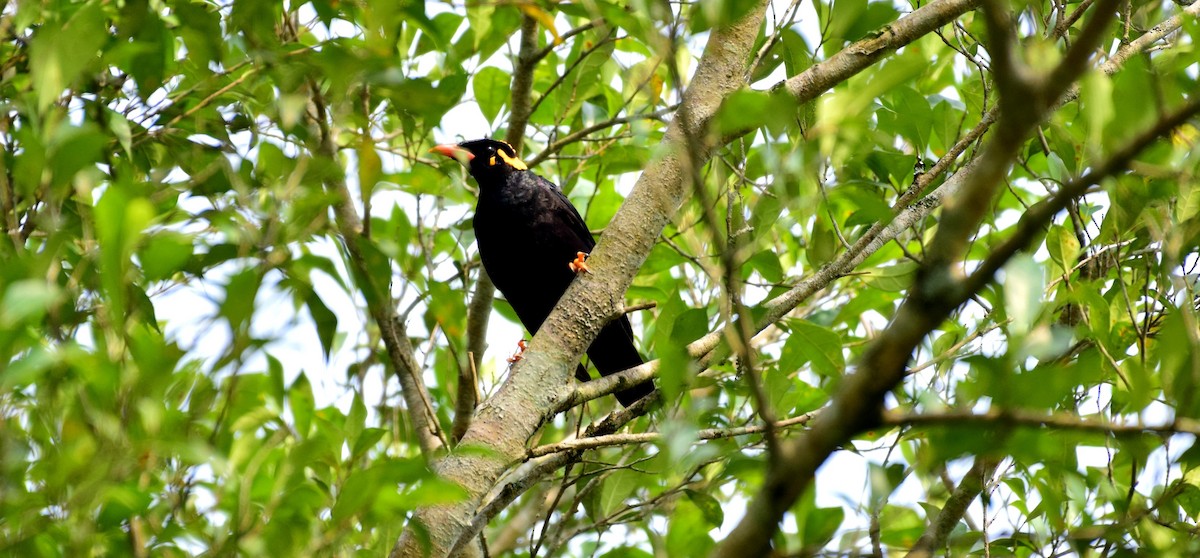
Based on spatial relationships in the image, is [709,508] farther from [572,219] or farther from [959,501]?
[572,219]

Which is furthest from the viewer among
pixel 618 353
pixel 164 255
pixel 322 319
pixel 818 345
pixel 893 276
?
pixel 618 353

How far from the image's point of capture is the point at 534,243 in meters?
5.13

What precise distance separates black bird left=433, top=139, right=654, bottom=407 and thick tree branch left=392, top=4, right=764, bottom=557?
1.99m

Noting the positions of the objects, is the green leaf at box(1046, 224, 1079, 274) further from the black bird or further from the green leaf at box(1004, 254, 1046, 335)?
the black bird

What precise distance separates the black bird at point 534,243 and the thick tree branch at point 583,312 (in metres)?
1.99

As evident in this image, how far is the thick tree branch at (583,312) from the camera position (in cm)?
258

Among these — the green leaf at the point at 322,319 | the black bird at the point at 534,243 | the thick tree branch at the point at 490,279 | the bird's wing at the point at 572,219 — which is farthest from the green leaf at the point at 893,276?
the green leaf at the point at 322,319

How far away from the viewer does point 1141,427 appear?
55.2 inches

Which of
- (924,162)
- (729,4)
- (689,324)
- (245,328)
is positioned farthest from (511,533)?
(729,4)

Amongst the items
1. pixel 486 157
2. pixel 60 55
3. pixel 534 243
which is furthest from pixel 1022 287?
pixel 486 157

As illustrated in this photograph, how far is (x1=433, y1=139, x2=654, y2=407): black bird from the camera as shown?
5.08 metres

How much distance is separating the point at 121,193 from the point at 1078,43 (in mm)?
1335

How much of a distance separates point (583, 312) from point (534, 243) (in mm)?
2229

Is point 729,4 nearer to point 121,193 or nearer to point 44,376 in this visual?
point 121,193
